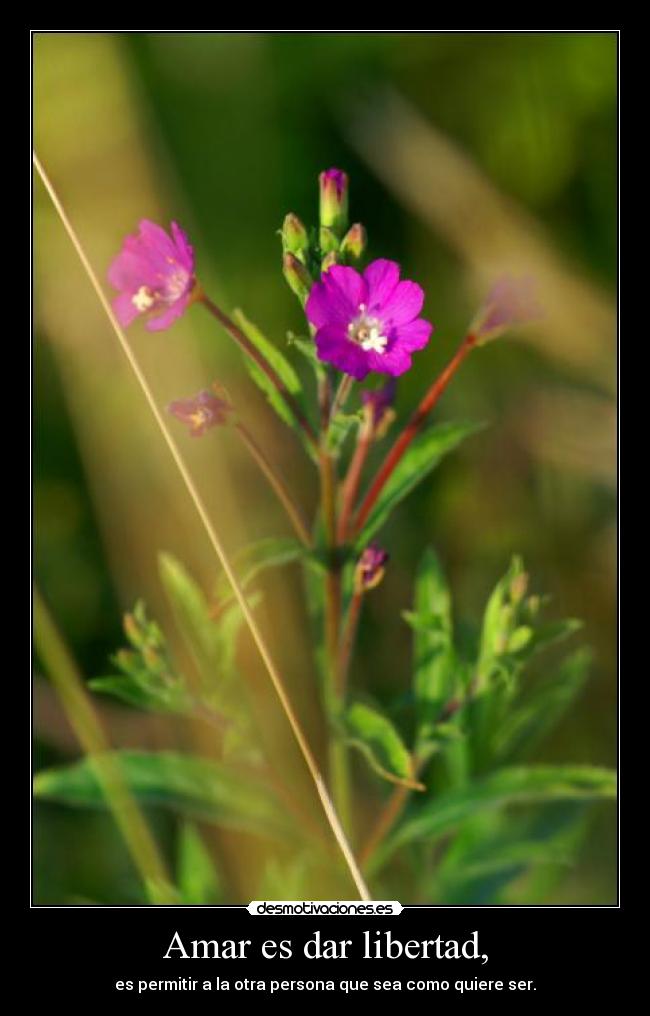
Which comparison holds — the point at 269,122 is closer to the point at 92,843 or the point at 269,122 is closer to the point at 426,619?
the point at 426,619

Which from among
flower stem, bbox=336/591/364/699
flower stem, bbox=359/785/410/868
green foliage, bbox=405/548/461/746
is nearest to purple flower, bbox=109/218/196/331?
flower stem, bbox=336/591/364/699

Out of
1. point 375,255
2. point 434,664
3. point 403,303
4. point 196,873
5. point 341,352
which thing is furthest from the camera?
point 375,255

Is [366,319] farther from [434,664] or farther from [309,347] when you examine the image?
[434,664]

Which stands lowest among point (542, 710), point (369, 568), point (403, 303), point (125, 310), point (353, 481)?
point (542, 710)

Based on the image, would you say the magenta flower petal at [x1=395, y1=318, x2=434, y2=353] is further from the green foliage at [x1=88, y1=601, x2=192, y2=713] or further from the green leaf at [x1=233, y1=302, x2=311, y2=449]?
the green foliage at [x1=88, y1=601, x2=192, y2=713]

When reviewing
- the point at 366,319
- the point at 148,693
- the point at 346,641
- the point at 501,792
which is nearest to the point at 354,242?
the point at 366,319

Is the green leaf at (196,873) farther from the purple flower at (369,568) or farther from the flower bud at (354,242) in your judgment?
the flower bud at (354,242)

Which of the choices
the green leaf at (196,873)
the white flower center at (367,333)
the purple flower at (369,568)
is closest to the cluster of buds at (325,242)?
the white flower center at (367,333)

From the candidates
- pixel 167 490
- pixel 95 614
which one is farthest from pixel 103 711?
pixel 167 490

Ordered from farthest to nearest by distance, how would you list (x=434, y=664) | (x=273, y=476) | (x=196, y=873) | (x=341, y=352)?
(x=196, y=873)
(x=434, y=664)
(x=273, y=476)
(x=341, y=352)
